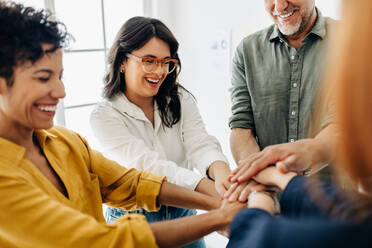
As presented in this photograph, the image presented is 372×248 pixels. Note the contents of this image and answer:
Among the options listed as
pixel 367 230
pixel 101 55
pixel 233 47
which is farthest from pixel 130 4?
pixel 367 230

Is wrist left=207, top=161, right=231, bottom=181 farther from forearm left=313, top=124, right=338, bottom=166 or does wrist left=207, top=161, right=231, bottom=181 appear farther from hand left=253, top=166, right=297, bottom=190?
forearm left=313, top=124, right=338, bottom=166

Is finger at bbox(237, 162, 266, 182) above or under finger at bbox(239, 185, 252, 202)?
above

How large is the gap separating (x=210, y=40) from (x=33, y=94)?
2418 mm

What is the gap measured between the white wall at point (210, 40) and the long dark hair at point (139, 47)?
1.24 metres

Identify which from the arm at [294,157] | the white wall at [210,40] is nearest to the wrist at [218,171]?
the arm at [294,157]

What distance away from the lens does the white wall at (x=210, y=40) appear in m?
2.95

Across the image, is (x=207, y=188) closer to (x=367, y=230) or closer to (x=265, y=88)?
(x=265, y=88)

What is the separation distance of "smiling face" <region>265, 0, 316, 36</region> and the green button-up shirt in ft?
0.18

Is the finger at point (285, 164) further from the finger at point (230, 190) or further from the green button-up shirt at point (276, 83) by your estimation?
the green button-up shirt at point (276, 83)

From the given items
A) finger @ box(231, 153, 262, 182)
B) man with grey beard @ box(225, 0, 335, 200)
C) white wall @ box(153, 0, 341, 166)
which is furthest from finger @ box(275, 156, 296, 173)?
white wall @ box(153, 0, 341, 166)

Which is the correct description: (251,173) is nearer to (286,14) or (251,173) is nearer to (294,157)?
(294,157)

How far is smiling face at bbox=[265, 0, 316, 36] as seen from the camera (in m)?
1.70

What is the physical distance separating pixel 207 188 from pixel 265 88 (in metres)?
0.65

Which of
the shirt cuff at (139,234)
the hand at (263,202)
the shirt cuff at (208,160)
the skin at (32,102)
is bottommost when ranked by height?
the shirt cuff at (208,160)
